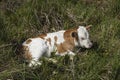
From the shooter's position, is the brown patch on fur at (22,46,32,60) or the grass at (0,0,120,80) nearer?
the grass at (0,0,120,80)

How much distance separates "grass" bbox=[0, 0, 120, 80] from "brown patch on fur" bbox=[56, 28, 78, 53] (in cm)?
25

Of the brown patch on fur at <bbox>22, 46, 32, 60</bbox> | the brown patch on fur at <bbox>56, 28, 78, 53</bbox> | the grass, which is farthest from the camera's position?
the brown patch on fur at <bbox>56, 28, 78, 53</bbox>

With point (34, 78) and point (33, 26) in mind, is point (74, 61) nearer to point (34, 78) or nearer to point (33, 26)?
point (34, 78)

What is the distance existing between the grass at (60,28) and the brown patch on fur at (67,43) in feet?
0.82

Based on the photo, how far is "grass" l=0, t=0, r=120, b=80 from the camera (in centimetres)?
590

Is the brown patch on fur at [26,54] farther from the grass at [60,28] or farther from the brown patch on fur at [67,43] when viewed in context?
the brown patch on fur at [67,43]

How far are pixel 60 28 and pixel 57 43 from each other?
2.29 ft

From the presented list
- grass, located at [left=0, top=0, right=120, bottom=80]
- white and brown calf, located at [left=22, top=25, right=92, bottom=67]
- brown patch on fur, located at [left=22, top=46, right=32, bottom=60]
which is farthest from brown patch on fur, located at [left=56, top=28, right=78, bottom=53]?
brown patch on fur, located at [left=22, top=46, right=32, bottom=60]

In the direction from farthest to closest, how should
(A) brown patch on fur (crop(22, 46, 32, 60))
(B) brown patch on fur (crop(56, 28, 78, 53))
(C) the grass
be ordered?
(B) brown patch on fur (crop(56, 28, 78, 53)), (A) brown patch on fur (crop(22, 46, 32, 60)), (C) the grass

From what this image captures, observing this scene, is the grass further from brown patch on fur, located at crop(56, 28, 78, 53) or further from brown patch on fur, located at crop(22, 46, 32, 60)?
brown patch on fur, located at crop(56, 28, 78, 53)

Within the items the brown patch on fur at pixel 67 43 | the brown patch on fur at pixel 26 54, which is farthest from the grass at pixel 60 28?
the brown patch on fur at pixel 67 43

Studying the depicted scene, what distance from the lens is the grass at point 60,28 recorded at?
5.90m

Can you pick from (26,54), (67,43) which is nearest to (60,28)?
(67,43)

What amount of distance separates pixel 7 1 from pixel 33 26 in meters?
0.90
